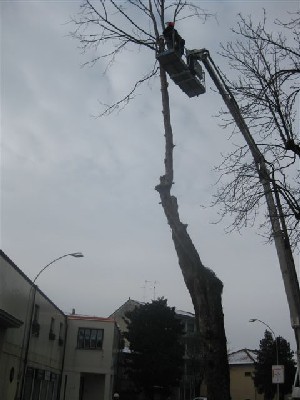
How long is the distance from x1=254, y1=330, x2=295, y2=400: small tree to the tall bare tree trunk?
4492cm

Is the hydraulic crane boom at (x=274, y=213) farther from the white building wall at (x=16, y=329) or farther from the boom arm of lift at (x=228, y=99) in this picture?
the white building wall at (x=16, y=329)

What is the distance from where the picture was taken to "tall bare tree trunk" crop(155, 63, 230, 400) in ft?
27.9

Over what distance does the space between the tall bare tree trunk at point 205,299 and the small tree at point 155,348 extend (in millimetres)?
34948

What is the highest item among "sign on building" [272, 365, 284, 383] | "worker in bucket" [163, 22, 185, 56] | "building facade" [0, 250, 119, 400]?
"worker in bucket" [163, 22, 185, 56]

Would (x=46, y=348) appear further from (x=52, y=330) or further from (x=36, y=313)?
(x=36, y=313)

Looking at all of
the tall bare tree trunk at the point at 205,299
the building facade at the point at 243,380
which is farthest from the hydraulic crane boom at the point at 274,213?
the building facade at the point at 243,380

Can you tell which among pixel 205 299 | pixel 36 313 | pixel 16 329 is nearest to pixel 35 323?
pixel 36 313

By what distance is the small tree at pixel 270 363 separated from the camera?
50938mm

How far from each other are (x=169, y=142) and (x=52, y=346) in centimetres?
2576

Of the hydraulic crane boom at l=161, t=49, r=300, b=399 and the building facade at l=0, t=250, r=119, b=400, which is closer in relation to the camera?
the hydraulic crane boom at l=161, t=49, r=300, b=399

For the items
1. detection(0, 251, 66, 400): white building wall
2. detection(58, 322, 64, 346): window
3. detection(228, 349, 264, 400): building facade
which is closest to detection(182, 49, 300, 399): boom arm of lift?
detection(0, 251, 66, 400): white building wall

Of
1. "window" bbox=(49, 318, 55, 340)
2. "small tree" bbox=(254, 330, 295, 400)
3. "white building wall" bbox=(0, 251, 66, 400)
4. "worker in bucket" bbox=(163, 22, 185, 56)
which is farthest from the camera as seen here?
"small tree" bbox=(254, 330, 295, 400)

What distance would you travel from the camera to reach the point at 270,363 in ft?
172

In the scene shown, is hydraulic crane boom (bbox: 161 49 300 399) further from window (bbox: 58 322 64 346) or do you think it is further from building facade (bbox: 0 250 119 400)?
window (bbox: 58 322 64 346)
